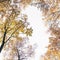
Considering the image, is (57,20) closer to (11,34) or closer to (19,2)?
(19,2)

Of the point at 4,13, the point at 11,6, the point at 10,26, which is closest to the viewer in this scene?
the point at 11,6

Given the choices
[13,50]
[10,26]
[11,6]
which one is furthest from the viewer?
[13,50]

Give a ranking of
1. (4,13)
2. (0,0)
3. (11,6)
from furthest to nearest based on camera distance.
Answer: (4,13)
(11,6)
(0,0)

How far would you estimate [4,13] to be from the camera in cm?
1769

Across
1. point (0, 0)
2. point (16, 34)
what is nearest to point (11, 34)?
point (16, 34)

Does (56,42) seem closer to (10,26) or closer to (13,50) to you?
(10,26)

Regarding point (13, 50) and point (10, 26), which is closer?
point (10, 26)

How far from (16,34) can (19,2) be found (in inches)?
149

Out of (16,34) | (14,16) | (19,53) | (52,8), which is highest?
(52,8)

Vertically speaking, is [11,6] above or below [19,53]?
above

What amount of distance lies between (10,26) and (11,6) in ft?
10.5

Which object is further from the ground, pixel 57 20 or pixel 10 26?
pixel 57 20

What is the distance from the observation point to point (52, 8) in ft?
43.1

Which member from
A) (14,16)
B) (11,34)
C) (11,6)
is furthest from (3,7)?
(11,34)
